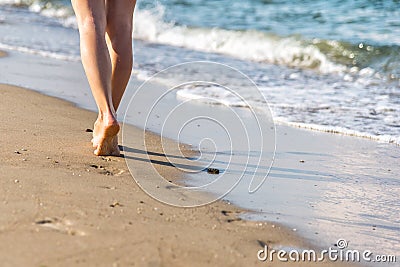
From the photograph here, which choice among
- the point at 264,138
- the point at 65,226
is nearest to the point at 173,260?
the point at 65,226

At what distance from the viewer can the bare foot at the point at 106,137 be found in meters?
3.12

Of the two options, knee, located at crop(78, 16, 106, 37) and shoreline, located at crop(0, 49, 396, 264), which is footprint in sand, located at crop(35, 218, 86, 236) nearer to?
shoreline, located at crop(0, 49, 396, 264)

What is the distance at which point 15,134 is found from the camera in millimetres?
3465

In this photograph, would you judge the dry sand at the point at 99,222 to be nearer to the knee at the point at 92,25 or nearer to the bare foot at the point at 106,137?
the bare foot at the point at 106,137

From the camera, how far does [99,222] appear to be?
232 cm

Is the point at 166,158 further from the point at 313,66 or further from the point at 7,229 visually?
the point at 313,66

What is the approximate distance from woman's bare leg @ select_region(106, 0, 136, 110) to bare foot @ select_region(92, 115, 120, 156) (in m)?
0.22

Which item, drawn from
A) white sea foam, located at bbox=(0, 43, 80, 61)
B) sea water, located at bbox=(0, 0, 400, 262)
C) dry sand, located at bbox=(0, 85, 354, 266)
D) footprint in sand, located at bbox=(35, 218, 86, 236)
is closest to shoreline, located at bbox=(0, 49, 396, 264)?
sea water, located at bbox=(0, 0, 400, 262)

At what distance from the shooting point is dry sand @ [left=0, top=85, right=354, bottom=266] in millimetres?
2109

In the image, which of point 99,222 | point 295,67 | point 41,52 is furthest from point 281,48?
point 99,222

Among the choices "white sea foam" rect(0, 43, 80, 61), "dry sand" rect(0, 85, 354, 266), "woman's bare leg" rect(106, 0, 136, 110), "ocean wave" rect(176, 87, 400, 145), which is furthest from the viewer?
"white sea foam" rect(0, 43, 80, 61)

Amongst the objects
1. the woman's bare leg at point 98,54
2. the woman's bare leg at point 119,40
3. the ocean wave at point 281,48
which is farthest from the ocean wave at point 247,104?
the ocean wave at point 281,48

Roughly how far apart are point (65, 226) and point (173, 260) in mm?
363

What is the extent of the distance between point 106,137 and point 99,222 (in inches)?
36.2
